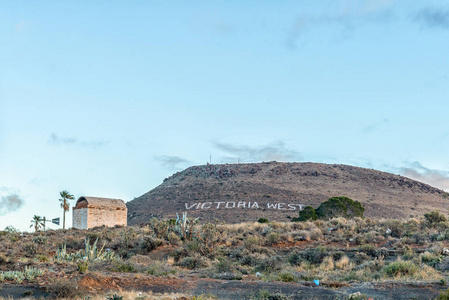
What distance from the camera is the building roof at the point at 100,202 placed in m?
41.9

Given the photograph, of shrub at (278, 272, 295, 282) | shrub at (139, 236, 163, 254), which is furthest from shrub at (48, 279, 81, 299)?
shrub at (139, 236, 163, 254)

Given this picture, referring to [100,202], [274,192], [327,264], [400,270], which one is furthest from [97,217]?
[274,192]

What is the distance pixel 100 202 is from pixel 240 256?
882 inches

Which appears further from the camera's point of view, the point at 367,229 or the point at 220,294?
the point at 367,229

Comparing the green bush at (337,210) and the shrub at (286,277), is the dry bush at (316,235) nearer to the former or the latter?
the shrub at (286,277)

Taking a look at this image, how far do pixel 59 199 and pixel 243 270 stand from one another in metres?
33.3

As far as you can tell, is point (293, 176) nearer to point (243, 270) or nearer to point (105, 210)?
point (105, 210)

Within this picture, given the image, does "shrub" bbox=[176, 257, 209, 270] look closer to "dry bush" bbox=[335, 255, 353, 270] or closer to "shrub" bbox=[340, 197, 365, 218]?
"dry bush" bbox=[335, 255, 353, 270]

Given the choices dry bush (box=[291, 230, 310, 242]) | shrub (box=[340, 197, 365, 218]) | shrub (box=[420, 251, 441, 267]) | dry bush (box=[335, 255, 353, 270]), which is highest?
shrub (box=[340, 197, 365, 218])

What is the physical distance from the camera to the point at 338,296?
1304 cm

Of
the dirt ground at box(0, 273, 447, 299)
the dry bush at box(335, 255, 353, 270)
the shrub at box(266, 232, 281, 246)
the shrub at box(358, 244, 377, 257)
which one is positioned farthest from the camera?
the shrub at box(266, 232, 281, 246)

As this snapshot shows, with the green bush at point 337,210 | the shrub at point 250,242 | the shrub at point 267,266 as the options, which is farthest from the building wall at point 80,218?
the shrub at point 267,266

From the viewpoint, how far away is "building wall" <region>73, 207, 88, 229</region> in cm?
4166

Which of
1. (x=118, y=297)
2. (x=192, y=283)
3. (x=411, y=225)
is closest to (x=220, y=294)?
(x=192, y=283)
